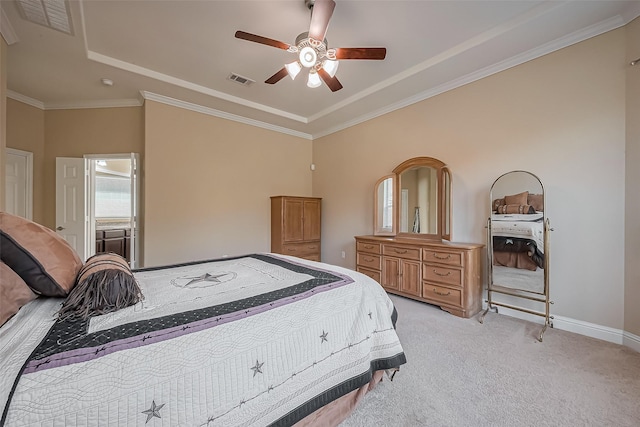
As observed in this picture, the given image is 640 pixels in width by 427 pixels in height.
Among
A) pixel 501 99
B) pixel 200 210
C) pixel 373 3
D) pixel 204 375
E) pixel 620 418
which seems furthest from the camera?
pixel 200 210

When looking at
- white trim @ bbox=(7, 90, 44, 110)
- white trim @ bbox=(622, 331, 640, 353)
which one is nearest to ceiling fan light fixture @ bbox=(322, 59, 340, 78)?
white trim @ bbox=(622, 331, 640, 353)

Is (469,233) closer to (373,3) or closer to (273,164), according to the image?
(373,3)

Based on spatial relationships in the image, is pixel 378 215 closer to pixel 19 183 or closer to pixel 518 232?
pixel 518 232

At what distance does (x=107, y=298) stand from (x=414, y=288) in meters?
3.09

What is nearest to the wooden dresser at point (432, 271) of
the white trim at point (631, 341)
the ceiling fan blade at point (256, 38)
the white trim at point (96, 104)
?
the white trim at point (631, 341)

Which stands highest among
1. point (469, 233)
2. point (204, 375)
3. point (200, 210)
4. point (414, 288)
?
point (200, 210)

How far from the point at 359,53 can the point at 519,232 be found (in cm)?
244

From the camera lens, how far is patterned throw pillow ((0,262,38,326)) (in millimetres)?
941

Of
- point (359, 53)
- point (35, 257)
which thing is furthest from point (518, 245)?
point (35, 257)

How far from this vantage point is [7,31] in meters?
2.29

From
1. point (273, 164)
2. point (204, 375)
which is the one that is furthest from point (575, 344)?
point (273, 164)

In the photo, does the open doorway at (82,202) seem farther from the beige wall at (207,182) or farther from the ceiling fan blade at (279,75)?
the ceiling fan blade at (279,75)

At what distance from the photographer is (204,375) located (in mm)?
921

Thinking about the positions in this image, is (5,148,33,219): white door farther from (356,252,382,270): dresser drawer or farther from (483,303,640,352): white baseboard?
(483,303,640,352): white baseboard
